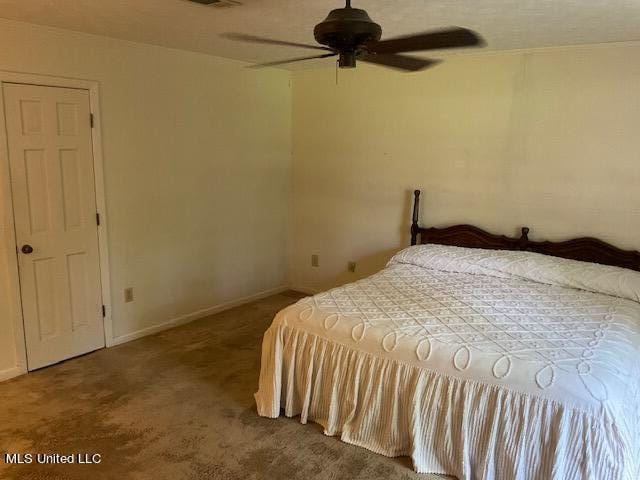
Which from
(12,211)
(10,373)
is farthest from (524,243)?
(10,373)

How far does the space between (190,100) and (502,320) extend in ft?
10.4

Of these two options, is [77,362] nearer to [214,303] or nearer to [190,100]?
[214,303]

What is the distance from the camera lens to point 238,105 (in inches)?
→ 191

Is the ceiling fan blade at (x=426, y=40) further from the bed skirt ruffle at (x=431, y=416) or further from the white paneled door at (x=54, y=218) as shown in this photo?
the white paneled door at (x=54, y=218)

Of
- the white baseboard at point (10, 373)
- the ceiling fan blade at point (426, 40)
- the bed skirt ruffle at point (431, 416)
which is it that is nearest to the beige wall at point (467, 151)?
the ceiling fan blade at point (426, 40)

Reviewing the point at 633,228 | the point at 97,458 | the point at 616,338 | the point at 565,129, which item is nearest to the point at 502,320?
the point at 616,338

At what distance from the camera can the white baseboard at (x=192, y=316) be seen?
13.7 feet

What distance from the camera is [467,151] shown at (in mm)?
4309

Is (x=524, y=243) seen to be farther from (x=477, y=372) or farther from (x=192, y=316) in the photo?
(x=192, y=316)

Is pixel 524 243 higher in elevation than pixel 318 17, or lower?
lower

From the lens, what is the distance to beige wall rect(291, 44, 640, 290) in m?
3.68

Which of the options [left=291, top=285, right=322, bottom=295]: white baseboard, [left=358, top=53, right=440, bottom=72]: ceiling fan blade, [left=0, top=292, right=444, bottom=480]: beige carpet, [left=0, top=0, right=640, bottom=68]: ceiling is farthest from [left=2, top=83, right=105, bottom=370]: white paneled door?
[left=291, top=285, right=322, bottom=295]: white baseboard

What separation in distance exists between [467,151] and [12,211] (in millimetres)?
3517

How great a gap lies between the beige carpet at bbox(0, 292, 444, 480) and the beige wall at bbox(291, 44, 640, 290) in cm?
183
